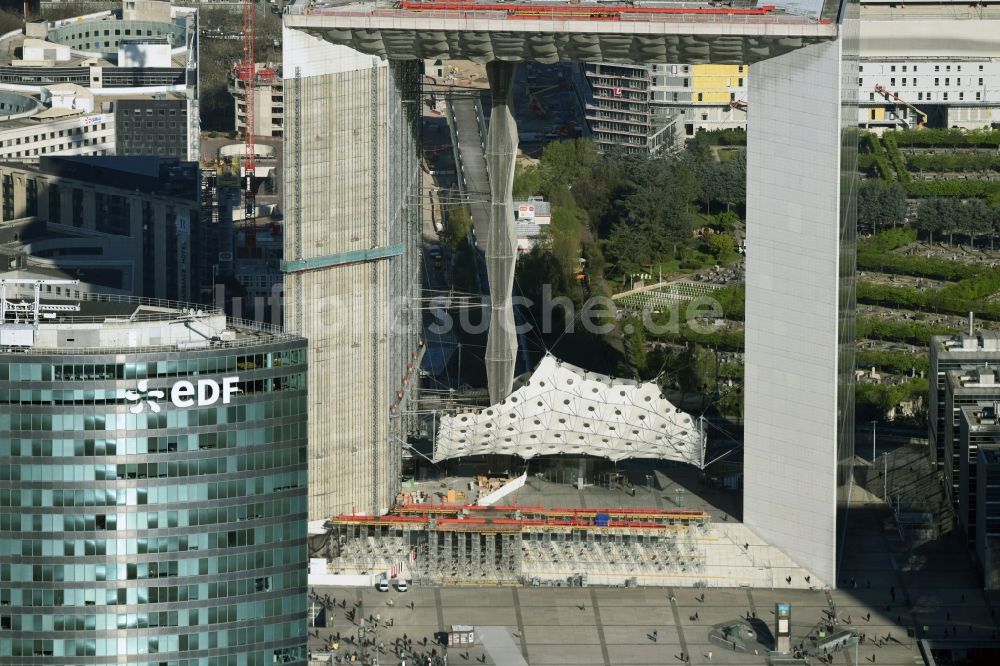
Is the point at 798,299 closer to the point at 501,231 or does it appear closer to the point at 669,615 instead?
the point at 669,615

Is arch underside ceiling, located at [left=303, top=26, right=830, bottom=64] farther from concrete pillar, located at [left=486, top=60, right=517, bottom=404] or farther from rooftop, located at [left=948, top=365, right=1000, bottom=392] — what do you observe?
rooftop, located at [left=948, top=365, right=1000, bottom=392]

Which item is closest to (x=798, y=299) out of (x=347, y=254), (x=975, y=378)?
(x=975, y=378)

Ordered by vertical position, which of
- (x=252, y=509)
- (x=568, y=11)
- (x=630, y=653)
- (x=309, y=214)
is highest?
(x=568, y=11)

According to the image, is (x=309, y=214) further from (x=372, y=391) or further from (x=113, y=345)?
(x=113, y=345)

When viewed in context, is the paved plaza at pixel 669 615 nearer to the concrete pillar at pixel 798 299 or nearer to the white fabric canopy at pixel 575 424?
the concrete pillar at pixel 798 299

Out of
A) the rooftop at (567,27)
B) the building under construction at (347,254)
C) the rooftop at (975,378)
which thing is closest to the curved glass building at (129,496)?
the building under construction at (347,254)

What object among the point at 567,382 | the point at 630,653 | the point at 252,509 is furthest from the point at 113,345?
the point at 567,382
